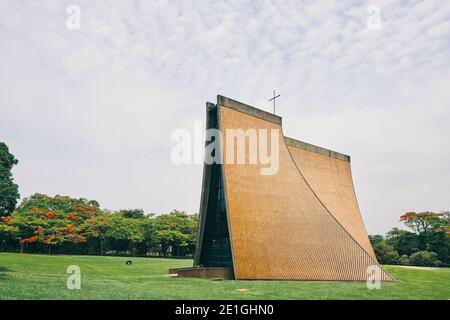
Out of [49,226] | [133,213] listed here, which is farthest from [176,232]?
[133,213]

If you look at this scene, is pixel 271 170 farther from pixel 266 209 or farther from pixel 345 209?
pixel 345 209

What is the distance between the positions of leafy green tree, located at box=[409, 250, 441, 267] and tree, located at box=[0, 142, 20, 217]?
31.5 metres

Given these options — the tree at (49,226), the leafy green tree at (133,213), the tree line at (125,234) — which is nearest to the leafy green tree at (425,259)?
the tree line at (125,234)

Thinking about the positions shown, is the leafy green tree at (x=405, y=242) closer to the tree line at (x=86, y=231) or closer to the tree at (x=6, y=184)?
the tree line at (x=86, y=231)

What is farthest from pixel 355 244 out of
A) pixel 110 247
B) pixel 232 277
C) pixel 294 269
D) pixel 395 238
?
pixel 110 247

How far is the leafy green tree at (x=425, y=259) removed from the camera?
32.8 m

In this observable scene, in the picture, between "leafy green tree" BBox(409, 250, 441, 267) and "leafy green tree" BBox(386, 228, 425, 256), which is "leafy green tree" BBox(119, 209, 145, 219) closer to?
"leafy green tree" BBox(386, 228, 425, 256)

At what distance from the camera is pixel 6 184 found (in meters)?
17.2

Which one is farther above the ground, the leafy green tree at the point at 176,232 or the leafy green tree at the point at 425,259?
the leafy green tree at the point at 176,232

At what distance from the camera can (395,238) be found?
3916cm

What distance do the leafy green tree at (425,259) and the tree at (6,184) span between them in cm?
3155

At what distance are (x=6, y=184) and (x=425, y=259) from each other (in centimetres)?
3246

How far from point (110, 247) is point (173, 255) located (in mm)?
8143

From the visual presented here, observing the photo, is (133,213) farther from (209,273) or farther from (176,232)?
(209,273)
